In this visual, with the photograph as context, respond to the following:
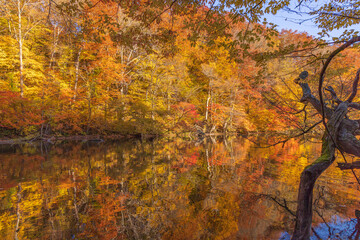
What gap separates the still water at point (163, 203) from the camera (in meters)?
3.17

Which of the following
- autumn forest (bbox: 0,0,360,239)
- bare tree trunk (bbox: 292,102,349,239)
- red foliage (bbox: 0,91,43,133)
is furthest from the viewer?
Answer: red foliage (bbox: 0,91,43,133)

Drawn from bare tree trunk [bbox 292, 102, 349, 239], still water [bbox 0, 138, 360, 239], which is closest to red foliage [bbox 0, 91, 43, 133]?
still water [bbox 0, 138, 360, 239]

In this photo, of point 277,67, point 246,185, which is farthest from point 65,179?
point 277,67

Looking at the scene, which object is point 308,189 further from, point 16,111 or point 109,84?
point 109,84

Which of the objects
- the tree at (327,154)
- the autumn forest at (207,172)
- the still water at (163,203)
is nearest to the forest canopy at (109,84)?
the autumn forest at (207,172)

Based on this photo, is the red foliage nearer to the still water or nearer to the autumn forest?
the autumn forest

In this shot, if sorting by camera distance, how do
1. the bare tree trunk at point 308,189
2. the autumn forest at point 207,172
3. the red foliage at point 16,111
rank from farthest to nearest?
the red foliage at point 16,111 < the autumn forest at point 207,172 < the bare tree trunk at point 308,189

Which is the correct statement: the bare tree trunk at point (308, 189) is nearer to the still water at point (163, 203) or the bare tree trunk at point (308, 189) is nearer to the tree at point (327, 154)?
the tree at point (327, 154)

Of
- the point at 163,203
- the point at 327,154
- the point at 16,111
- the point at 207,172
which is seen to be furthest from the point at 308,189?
the point at 16,111

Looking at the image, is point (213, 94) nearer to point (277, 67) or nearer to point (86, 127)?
point (277, 67)

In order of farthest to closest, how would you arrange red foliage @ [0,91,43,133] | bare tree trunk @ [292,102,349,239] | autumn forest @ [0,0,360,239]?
red foliage @ [0,91,43,133] → autumn forest @ [0,0,360,239] → bare tree trunk @ [292,102,349,239]

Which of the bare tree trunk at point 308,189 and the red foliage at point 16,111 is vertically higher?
the red foliage at point 16,111

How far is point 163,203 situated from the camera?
13.8 feet

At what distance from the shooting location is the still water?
10.4 feet
